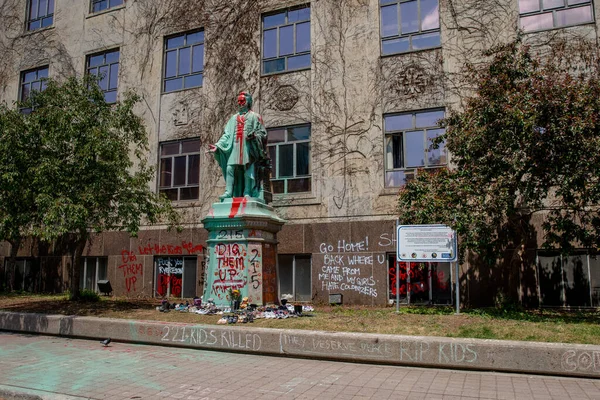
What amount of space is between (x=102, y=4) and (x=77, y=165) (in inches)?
497

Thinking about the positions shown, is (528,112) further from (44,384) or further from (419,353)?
(44,384)

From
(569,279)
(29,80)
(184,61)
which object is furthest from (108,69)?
(569,279)

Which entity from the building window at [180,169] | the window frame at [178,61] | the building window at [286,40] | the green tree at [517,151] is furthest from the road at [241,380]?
the window frame at [178,61]

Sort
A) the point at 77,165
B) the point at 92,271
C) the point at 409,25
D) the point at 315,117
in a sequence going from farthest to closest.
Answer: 1. the point at 92,271
2. the point at 315,117
3. the point at 409,25
4. the point at 77,165

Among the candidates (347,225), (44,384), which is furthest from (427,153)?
(44,384)

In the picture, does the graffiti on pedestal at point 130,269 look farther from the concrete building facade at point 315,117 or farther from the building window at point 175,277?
Answer: the building window at point 175,277

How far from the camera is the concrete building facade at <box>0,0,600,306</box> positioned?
15484 millimetres

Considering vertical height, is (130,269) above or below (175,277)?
above

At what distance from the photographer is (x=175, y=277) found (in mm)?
18594

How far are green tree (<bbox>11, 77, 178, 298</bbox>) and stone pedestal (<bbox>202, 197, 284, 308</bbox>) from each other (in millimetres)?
3313

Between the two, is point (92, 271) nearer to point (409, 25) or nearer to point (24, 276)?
point (24, 276)

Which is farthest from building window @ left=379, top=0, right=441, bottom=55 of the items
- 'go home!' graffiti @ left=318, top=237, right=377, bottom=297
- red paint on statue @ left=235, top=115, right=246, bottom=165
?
red paint on statue @ left=235, top=115, right=246, bottom=165

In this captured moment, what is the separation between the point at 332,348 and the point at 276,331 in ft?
3.45

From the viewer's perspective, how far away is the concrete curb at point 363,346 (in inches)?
281
